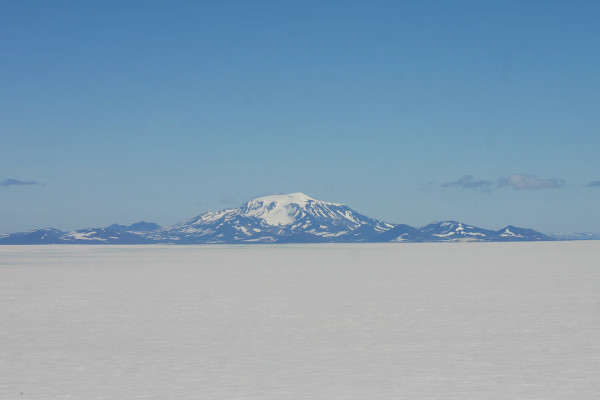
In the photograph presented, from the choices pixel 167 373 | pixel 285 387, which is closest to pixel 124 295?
pixel 167 373

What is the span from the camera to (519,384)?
1219cm

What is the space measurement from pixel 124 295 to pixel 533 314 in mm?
16008

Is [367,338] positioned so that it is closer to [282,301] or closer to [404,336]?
[404,336]

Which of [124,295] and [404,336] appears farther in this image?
[124,295]

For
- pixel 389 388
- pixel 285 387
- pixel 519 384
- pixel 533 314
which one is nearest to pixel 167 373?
pixel 285 387

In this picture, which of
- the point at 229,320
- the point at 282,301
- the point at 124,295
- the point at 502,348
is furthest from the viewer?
the point at 124,295

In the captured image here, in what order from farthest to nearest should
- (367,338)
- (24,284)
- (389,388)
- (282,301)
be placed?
(24,284) → (282,301) → (367,338) → (389,388)

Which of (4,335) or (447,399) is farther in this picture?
(4,335)

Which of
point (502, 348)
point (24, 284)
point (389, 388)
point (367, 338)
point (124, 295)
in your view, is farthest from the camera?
point (24, 284)

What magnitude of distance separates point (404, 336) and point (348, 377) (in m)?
5.37

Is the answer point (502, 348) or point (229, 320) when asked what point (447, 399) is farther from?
point (229, 320)

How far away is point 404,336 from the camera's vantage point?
1795 centimetres

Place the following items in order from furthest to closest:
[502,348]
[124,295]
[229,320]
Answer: [124,295] → [229,320] → [502,348]

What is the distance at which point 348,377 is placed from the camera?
42.1 feet
